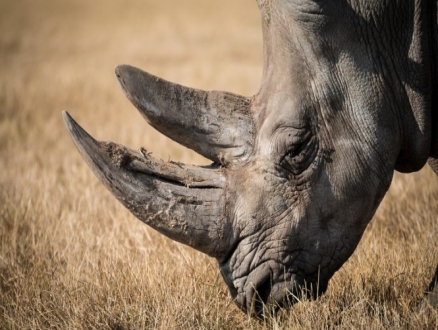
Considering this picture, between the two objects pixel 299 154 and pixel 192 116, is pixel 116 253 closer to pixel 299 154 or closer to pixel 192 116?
pixel 192 116

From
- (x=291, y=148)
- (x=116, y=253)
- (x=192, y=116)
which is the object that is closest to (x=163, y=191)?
(x=192, y=116)

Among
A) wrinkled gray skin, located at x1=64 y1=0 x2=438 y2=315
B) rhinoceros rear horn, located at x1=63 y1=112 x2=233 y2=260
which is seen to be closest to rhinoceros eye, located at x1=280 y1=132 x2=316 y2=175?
wrinkled gray skin, located at x1=64 y1=0 x2=438 y2=315

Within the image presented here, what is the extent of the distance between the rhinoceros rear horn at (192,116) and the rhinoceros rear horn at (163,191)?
0.16 meters

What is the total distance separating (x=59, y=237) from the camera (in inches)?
198

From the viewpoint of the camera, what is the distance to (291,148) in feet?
11.2

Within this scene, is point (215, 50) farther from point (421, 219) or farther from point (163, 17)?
point (421, 219)

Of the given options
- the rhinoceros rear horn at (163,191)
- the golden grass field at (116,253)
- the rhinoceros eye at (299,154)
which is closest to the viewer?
the rhinoceros rear horn at (163,191)

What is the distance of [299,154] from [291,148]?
0.05 meters

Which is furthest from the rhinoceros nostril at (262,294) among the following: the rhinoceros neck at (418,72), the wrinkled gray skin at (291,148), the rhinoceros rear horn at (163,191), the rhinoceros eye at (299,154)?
the rhinoceros neck at (418,72)

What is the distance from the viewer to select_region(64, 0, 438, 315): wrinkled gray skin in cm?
338

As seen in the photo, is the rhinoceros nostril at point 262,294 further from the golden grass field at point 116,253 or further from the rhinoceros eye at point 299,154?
the rhinoceros eye at point 299,154

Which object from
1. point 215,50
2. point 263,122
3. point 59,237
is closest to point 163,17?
point 215,50

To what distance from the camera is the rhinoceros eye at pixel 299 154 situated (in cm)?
342

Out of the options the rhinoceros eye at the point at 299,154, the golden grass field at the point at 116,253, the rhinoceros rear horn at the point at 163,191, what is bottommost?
the golden grass field at the point at 116,253
